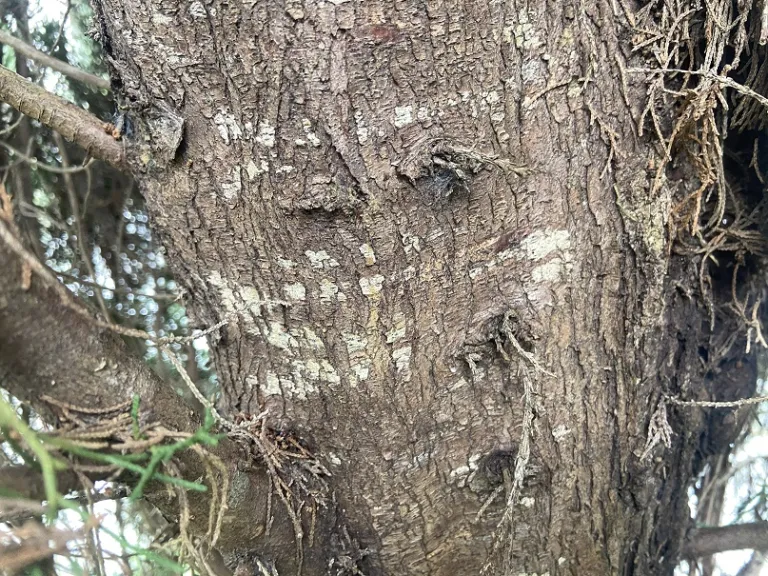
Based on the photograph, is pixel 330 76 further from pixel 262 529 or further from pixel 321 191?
pixel 262 529

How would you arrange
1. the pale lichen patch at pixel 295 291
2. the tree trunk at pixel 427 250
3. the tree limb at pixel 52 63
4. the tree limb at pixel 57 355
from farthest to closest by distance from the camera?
the tree limb at pixel 52 63
the pale lichen patch at pixel 295 291
the tree trunk at pixel 427 250
the tree limb at pixel 57 355

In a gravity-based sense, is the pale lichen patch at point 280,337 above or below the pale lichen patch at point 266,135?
below

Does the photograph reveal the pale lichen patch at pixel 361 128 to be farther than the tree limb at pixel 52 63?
No

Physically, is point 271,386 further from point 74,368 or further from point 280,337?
point 74,368

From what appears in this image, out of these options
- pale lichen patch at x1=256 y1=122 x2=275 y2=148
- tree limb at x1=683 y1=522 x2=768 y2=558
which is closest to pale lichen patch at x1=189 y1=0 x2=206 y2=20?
pale lichen patch at x1=256 y1=122 x2=275 y2=148

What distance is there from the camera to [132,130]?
0.73 metres

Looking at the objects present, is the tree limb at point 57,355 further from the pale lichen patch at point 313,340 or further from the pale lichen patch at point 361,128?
the pale lichen patch at point 361,128

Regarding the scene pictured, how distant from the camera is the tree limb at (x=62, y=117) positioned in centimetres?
75

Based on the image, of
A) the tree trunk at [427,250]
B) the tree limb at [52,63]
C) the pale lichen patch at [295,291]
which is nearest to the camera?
the tree trunk at [427,250]

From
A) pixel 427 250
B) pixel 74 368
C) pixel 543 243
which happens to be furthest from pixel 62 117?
pixel 543 243

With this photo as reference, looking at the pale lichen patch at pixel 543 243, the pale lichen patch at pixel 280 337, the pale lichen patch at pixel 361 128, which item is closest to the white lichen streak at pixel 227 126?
the pale lichen patch at pixel 361 128

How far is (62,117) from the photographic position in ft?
2.51

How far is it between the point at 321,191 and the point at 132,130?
0.89 feet

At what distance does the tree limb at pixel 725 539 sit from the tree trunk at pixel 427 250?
418 millimetres
